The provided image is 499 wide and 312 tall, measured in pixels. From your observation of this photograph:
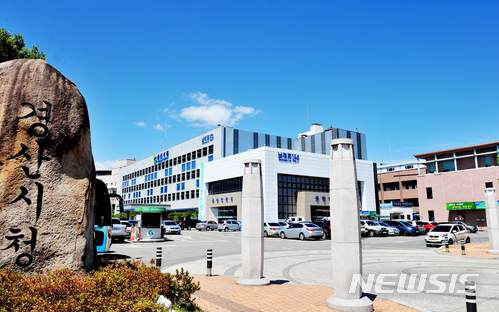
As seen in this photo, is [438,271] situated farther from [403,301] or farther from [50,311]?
[50,311]

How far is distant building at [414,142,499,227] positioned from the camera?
50594 mm

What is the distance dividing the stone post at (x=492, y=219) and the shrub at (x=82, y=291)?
1913 cm

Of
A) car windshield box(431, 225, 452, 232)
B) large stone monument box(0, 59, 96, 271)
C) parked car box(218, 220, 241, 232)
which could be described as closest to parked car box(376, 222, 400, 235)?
car windshield box(431, 225, 452, 232)

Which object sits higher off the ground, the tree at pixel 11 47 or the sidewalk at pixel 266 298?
the tree at pixel 11 47

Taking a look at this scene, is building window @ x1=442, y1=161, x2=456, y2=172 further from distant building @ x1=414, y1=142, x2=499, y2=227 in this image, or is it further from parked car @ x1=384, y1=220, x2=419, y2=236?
parked car @ x1=384, y1=220, x2=419, y2=236

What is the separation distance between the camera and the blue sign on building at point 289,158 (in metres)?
54.2

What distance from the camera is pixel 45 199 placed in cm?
652

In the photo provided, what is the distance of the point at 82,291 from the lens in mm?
5504

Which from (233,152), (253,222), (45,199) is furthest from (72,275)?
(233,152)

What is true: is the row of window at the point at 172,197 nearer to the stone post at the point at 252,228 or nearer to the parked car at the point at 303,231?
the parked car at the point at 303,231

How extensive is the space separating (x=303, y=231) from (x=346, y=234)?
23956mm

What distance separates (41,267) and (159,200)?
81697mm

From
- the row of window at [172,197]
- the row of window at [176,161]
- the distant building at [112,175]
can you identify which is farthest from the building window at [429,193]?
the distant building at [112,175]

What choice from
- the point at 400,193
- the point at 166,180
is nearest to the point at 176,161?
the point at 166,180
